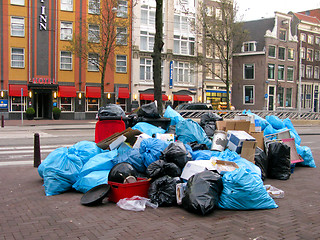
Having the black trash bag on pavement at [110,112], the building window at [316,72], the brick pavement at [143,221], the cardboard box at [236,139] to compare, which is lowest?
the brick pavement at [143,221]

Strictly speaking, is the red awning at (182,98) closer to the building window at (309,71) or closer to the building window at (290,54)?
the building window at (290,54)

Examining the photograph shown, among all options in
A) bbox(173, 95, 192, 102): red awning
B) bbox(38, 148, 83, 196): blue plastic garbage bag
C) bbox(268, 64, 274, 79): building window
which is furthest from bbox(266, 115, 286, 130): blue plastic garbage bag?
bbox(268, 64, 274, 79): building window

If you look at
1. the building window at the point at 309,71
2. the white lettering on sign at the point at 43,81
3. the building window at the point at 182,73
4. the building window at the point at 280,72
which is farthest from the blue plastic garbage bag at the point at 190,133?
the building window at the point at 309,71

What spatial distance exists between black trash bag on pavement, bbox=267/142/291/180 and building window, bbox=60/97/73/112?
2687 centimetres

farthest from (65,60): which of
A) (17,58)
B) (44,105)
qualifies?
(44,105)

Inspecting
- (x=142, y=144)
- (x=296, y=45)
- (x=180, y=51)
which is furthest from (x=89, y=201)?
(x=296, y=45)

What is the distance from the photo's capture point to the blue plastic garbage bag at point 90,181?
216 inches

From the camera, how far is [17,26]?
2931 centimetres

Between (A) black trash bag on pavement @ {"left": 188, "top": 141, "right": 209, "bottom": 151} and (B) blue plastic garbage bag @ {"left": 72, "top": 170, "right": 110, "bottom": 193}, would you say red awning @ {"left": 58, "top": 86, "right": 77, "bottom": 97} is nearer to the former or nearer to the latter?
(A) black trash bag on pavement @ {"left": 188, "top": 141, "right": 209, "bottom": 151}

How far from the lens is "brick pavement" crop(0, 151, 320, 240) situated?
12.5 ft

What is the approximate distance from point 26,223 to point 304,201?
13.9 ft

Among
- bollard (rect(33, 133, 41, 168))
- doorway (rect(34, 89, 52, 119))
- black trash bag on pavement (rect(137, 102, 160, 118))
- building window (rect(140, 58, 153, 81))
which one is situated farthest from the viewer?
building window (rect(140, 58, 153, 81))

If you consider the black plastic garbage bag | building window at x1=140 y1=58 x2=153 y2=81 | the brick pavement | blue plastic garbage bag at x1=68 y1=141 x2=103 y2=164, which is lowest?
the brick pavement

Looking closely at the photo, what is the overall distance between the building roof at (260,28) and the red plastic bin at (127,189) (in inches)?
1698
